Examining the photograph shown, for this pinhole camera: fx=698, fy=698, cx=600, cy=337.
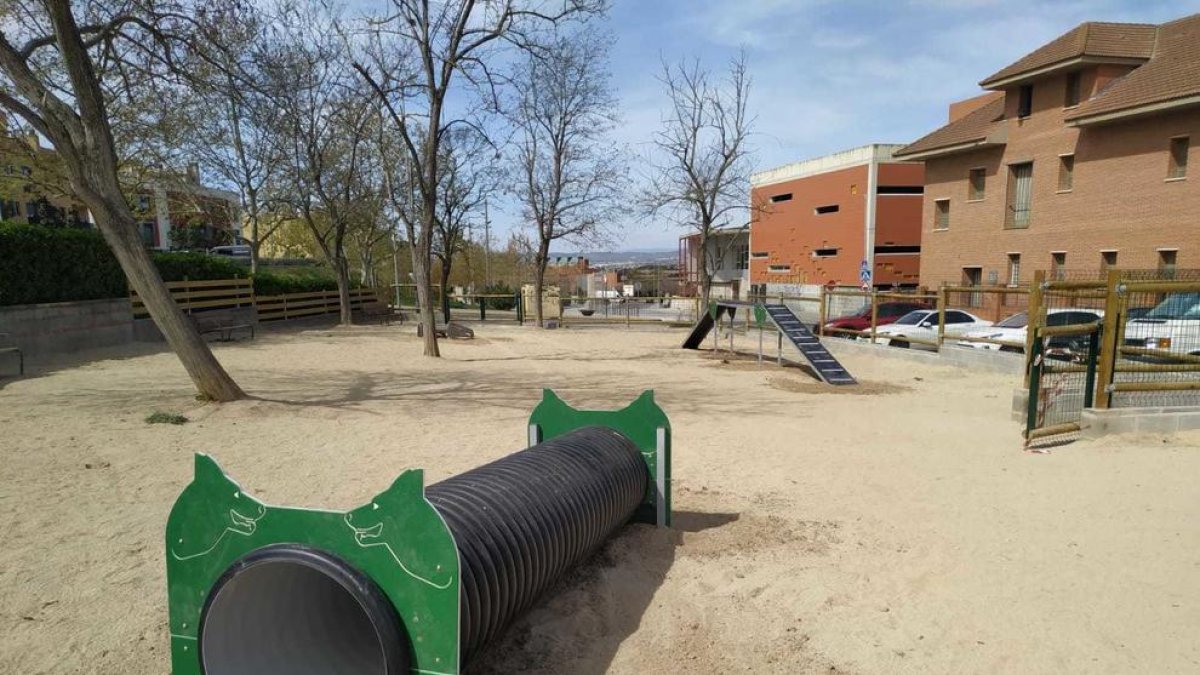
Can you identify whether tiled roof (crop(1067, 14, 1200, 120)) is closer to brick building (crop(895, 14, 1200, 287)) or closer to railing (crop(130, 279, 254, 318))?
brick building (crop(895, 14, 1200, 287))

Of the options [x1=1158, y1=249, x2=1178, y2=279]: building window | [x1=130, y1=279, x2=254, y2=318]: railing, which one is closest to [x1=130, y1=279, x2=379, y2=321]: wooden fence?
[x1=130, y1=279, x2=254, y2=318]: railing

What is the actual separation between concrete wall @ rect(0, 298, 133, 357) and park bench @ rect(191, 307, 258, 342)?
1573 mm

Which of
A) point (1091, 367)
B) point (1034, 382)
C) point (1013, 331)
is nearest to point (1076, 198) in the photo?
point (1013, 331)

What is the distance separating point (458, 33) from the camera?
15.8 m

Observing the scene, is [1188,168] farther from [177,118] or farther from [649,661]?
[177,118]

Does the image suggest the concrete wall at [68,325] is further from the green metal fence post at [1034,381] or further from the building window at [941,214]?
the building window at [941,214]

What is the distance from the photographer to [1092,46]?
26.0m

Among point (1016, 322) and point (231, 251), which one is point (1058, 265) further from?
point (231, 251)

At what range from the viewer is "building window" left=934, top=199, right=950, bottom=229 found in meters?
32.9

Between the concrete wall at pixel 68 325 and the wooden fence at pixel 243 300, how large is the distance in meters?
0.67

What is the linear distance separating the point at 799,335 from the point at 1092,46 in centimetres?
2055

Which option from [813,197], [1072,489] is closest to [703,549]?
[1072,489]

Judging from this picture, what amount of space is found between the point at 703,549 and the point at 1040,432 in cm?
523

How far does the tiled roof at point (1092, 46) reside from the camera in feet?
85.2
